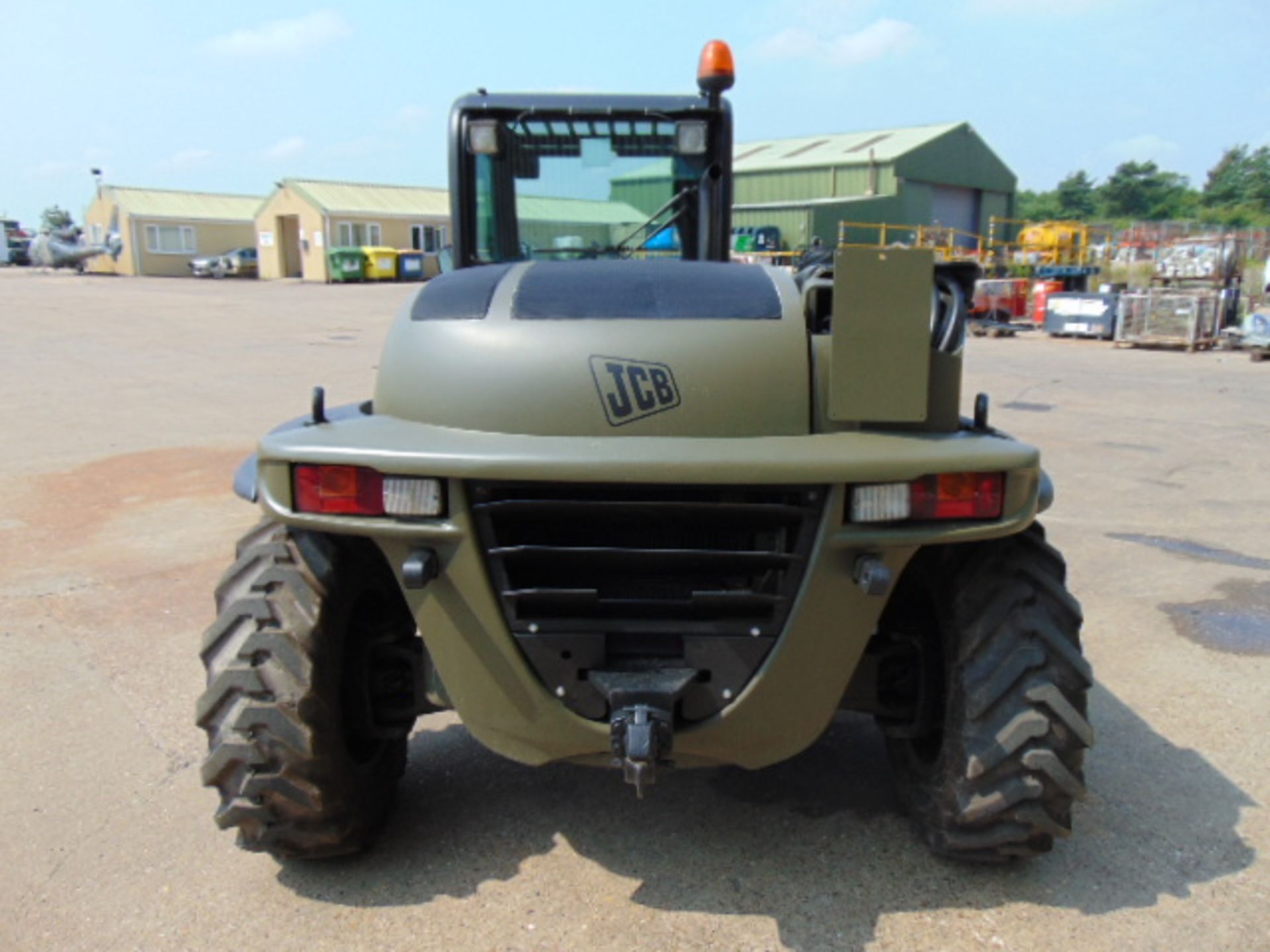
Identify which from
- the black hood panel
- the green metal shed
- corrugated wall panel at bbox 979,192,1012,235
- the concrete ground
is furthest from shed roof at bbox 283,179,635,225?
the black hood panel

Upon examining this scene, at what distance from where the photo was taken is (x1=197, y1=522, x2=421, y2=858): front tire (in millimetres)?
2605

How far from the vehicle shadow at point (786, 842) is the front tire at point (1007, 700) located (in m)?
0.22

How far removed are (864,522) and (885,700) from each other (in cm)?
74

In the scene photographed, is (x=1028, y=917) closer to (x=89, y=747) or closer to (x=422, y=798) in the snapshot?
(x=422, y=798)

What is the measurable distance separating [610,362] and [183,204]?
179ft

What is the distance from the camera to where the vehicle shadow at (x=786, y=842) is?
2.73 metres

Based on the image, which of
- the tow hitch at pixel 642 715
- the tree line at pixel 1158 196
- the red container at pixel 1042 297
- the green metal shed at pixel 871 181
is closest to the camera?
the tow hitch at pixel 642 715

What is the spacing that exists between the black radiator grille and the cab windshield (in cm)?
191

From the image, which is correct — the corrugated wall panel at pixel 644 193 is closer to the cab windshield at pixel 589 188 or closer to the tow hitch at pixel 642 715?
the cab windshield at pixel 589 188

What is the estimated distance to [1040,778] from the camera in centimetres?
261

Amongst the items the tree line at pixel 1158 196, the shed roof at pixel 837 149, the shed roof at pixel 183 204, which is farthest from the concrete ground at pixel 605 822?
the tree line at pixel 1158 196

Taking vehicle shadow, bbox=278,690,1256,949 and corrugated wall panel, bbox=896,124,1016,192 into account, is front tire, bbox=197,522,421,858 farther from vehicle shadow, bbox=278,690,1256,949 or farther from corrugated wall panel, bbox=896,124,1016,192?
corrugated wall panel, bbox=896,124,1016,192

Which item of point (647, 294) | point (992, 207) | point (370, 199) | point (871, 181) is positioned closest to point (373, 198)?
point (370, 199)

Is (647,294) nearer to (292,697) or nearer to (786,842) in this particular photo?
(292,697)
